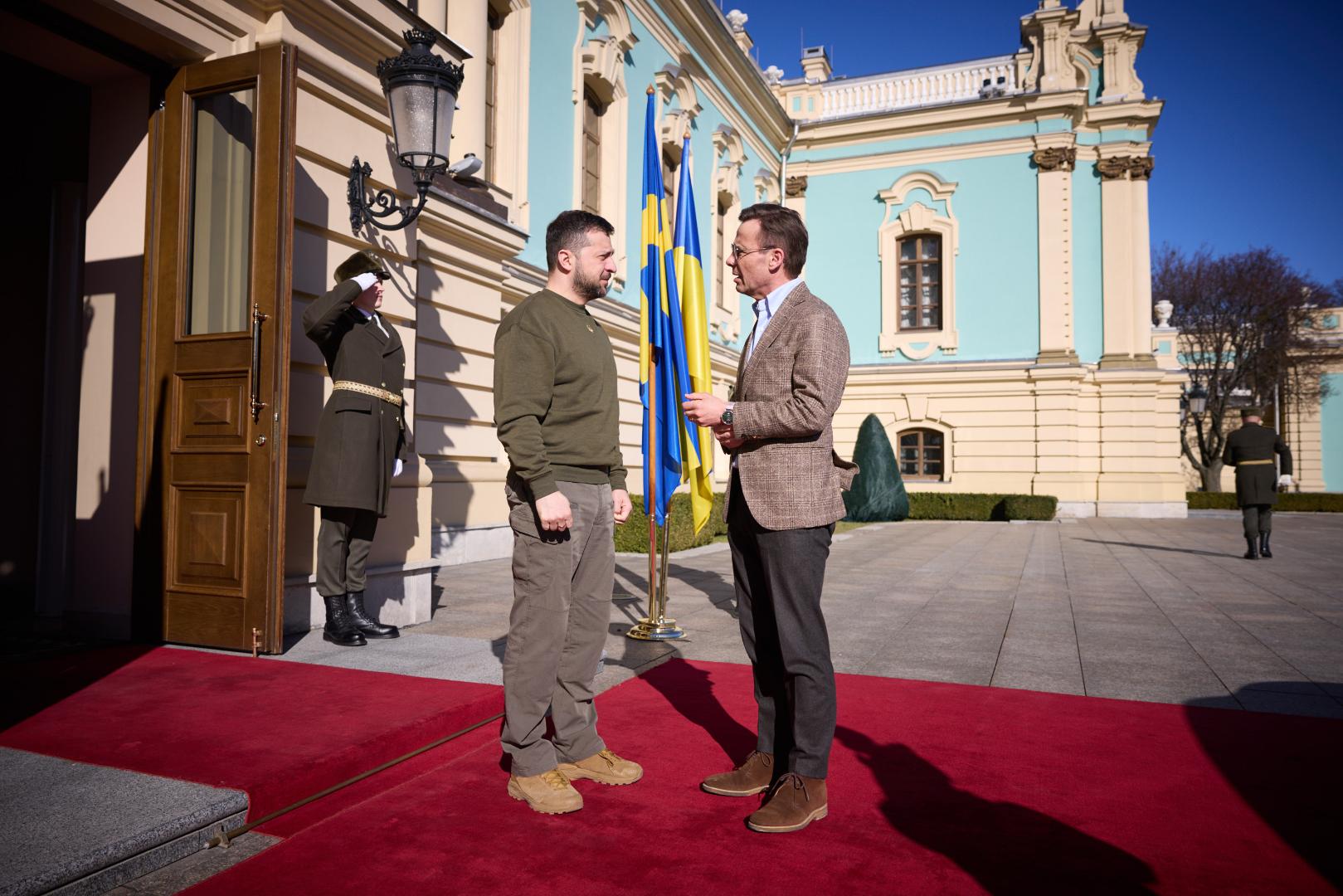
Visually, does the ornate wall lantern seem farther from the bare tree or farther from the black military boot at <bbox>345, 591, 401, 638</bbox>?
the bare tree

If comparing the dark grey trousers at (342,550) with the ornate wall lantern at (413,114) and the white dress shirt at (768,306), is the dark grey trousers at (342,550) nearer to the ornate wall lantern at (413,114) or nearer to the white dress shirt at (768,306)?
the ornate wall lantern at (413,114)

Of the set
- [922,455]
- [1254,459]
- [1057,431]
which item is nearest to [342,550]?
[1254,459]

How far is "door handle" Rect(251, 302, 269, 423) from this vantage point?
4727 millimetres

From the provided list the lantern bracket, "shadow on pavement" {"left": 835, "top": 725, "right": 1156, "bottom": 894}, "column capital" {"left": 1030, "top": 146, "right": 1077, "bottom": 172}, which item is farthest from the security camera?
"column capital" {"left": 1030, "top": 146, "right": 1077, "bottom": 172}

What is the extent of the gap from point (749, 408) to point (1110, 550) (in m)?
12.3

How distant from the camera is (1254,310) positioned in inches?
1345

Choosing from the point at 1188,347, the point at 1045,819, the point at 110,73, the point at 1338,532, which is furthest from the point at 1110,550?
the point at 1188,347

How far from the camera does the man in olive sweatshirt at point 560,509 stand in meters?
3.03

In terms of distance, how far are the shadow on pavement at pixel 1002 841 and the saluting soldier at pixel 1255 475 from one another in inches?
416

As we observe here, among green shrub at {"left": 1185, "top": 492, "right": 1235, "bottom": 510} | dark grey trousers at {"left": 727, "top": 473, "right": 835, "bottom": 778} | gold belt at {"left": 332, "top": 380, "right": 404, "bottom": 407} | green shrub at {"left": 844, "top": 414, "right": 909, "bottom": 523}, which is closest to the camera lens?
dark grey trousers at {"left": 727, "top": 473, "right": 835, "bottom": 778}

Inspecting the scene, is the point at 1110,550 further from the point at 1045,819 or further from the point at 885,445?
the point at 1045,819

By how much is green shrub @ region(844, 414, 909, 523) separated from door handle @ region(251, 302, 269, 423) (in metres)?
17.5

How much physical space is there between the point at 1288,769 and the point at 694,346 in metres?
3.48

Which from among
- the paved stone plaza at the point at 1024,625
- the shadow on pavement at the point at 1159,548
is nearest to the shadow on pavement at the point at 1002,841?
the paved stone plaza at the point at 1024,625
